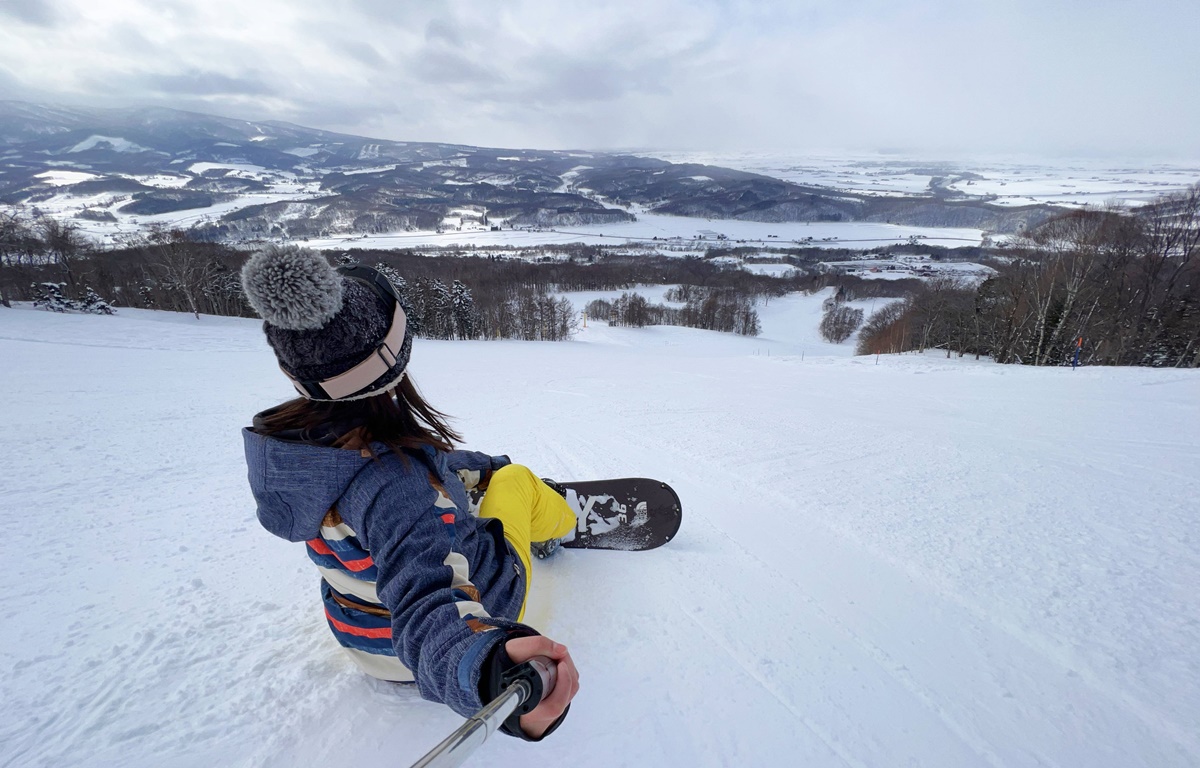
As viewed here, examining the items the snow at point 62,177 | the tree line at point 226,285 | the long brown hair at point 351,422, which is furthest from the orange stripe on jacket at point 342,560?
the snow at point 62,177

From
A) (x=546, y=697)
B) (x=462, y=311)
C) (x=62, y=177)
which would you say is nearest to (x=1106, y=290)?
(x=546, y=697)

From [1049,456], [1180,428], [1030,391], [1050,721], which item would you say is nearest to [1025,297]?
[1030,391]

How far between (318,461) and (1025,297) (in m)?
26.2

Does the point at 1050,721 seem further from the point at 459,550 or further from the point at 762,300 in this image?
the point at 762,300

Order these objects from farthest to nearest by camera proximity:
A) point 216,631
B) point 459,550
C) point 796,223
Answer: point 796,223 → point 216,631 → point 459,550

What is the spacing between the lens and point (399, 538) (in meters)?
1.29

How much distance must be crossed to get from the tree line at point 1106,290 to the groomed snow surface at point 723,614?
16.2 meters

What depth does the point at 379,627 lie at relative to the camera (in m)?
1.63

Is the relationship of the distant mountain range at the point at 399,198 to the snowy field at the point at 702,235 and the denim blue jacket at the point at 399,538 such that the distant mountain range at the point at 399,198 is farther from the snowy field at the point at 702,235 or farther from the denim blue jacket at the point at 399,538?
the denim blue jacket at the point at 399,538

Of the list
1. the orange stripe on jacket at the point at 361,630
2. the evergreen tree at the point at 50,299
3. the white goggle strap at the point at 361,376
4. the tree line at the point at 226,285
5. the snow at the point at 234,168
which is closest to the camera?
the white goggle strap at the point at 361,376

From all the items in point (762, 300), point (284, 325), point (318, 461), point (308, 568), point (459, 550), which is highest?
point (284, 325)

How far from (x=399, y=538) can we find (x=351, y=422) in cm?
37

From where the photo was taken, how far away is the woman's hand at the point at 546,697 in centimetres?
112

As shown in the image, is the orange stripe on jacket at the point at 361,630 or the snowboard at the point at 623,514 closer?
the orange stripe on jacket at the point at 361,630
